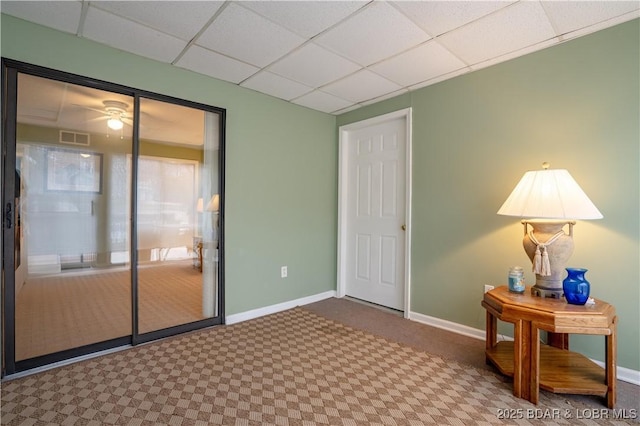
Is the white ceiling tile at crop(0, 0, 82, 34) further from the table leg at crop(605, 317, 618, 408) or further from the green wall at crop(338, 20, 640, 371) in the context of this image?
the table leg at crop(605, 317, 618, 408)

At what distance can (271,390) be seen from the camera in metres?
1.92

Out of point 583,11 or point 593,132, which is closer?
point 583,11

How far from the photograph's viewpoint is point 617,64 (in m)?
2.10

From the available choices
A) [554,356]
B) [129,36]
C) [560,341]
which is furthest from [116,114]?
[560,341]

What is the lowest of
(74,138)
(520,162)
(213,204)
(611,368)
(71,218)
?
(611,368)

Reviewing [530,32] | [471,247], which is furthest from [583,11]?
[471,247]

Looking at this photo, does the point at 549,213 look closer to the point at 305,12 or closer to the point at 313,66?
the point at 305,12

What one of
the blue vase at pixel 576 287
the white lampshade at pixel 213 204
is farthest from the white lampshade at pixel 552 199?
the white lampshade at pixel 213 204

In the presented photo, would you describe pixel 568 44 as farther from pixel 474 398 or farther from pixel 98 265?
pixel 98 265

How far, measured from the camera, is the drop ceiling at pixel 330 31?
1924mm

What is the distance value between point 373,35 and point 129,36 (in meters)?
1.82

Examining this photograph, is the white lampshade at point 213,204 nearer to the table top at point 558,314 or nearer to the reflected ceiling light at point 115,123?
the reflected ceiling light at point 115,123

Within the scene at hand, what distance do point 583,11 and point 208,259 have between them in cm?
352

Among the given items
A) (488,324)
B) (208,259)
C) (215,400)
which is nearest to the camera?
(215,400)
